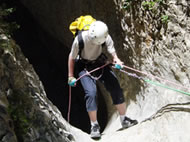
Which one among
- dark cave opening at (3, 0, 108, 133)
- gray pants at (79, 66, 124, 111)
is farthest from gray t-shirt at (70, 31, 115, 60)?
dark cave opening at (3, 0, 108, 133)

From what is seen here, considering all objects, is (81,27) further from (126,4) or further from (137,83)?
(137,83)

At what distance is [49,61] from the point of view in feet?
30.6

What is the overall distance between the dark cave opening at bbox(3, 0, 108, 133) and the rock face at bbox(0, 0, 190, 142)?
7.83ft

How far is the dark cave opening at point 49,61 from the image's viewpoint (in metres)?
8.34

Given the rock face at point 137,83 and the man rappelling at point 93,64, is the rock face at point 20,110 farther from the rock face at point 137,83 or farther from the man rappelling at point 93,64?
the man rappelling at point 93,64

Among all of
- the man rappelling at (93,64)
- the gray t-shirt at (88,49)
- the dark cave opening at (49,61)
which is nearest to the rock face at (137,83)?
the man rappelling at (93,64)

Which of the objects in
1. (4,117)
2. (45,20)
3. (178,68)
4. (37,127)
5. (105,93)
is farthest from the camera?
(45,20)

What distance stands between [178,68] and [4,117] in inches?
111

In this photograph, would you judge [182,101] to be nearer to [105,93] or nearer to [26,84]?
[26,84]

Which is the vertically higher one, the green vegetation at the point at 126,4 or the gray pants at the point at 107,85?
the green vegetation at the point at 126,4

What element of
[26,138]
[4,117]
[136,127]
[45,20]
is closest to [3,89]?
[4,117]

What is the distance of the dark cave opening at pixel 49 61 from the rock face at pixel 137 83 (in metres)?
2.39

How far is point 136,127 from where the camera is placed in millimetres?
3795

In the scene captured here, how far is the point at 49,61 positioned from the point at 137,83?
4.91 metres
